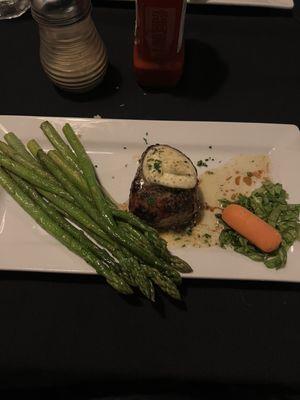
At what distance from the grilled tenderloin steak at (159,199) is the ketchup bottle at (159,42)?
0.72 m

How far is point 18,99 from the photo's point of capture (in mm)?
2516

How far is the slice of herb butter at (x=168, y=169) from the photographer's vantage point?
1.84m

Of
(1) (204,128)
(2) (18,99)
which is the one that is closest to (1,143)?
Result: (2) (18,99)

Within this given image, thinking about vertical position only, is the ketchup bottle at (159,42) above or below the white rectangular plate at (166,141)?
above

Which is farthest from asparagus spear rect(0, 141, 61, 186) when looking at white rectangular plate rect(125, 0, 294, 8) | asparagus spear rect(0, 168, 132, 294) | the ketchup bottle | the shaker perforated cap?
white rectangular plate rect(125, 0, 294, 8)

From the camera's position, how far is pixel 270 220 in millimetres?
1981

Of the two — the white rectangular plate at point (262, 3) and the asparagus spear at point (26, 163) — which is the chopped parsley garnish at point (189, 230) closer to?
the asparagus spear at point (26, 163)

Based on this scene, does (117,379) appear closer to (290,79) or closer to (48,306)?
(48,306)

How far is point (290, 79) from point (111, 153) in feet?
4.63

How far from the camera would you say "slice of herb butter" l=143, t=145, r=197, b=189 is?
1837 millimetres

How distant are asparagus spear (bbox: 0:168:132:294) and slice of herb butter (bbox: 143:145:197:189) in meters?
0.48

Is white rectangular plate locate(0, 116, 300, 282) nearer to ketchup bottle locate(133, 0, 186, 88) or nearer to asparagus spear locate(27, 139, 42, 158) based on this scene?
asparagus spear locate(27, 139, 42, 158)

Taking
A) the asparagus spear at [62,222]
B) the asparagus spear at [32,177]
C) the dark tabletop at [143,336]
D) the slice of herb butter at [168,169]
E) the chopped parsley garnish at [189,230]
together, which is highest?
the slice of herb butter at [168,169]

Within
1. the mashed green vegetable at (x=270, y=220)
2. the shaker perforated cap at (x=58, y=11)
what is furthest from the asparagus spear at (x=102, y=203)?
the shaker perforated cap at (x=58, y=11)
